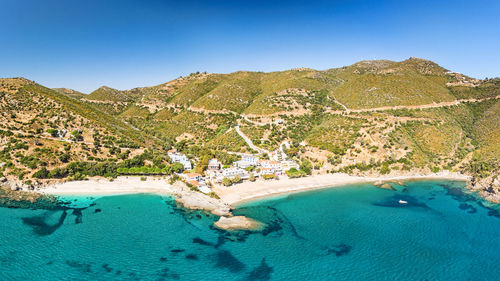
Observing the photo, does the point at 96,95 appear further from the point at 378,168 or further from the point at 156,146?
the point at 378,168

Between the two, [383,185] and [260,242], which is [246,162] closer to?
[260,242]

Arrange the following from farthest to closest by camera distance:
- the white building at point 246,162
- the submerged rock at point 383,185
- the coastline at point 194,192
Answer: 1. the white building at point 246,162
2. the submerged rock at point 383,185
3. the coastline at point 194,192

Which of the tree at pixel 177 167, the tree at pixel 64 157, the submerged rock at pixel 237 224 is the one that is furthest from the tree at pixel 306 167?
the tree at pixel 64 157

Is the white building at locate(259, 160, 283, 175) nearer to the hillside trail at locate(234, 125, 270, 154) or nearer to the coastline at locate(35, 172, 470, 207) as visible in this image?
the coastline at locate(35, 172, 470, 207)

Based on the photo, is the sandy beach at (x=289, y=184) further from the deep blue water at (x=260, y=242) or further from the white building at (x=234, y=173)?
the deep blue water at (x=260, y=242)

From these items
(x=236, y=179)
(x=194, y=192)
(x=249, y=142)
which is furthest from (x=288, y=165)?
(x=194, y=192)
